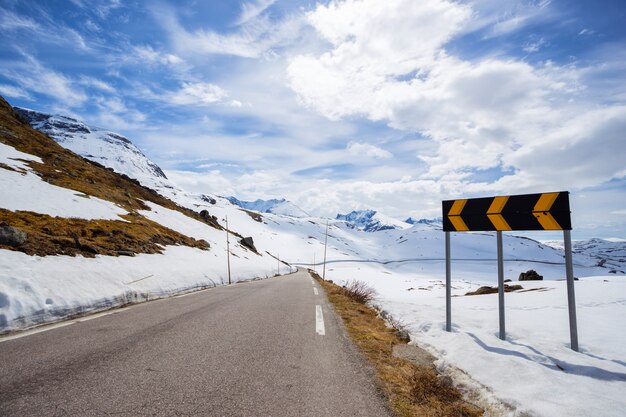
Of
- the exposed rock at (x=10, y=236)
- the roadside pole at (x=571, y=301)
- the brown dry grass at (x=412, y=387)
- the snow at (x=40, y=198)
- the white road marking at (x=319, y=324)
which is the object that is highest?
the snow at (x=40, y=198)

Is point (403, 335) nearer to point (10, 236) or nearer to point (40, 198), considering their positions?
point (10, 236)

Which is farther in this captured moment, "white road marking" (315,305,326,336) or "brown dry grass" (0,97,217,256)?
"brown dry grass" (0,97,217,256)

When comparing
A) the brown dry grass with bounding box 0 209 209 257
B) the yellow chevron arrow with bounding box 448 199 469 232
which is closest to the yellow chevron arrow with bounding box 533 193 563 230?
the yellow chevron arrow with bounding box 448 199 469 232

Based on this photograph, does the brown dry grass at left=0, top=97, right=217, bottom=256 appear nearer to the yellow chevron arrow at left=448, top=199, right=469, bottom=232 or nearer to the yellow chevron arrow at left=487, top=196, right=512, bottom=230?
the yellow chevron arrow at left=448, top=199, right=469, bottom=232

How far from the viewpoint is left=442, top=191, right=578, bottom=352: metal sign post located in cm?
531

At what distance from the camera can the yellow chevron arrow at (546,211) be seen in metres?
5.35

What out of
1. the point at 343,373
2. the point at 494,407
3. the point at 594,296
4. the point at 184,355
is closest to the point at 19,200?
the point at 184,355

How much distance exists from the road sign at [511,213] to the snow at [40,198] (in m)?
26.8

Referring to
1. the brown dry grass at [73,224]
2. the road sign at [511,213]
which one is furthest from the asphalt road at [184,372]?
the brown dry grass at [73,224]

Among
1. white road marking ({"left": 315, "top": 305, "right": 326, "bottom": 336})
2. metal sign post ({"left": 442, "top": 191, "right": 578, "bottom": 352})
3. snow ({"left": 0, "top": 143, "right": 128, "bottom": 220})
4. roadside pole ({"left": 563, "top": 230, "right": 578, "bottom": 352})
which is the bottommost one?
white road marking ({"left": 315, "top": 305, "right": 326, "bottom": 336})

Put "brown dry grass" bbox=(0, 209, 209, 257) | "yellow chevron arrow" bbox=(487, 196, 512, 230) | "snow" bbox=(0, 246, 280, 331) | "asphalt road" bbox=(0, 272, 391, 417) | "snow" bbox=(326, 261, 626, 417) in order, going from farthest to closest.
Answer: "brown dry grass" bbox=(0, 209, 209, 257) < "snow" bbox=(0, 246, 280, 331) < "yellow chevron arrow" bbox=(487, 196, 512, 230) < "snow" bbox=(326, 261, 626, 417) < "asphalt road" bbox=(0, 272, 391, 417)

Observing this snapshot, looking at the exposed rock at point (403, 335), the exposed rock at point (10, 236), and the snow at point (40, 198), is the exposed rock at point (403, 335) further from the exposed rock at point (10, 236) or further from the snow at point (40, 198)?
the snow at point (40, 198)

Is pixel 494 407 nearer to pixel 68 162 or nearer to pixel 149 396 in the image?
pixel 149 396

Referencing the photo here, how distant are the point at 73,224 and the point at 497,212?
25716 mm
